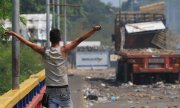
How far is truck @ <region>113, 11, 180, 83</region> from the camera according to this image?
26.0m

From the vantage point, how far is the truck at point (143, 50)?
26.0 m

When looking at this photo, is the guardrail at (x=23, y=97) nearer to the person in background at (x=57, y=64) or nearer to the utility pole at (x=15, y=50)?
the utility pole at (x=15, y=50)

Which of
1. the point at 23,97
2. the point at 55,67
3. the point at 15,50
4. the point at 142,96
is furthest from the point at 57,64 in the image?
the point at 142,96

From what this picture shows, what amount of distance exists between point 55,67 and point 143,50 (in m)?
20.0

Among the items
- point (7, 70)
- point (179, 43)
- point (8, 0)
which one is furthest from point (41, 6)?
point (8, 0)

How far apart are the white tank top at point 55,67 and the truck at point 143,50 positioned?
17942mm

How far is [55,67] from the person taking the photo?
8.04 meters

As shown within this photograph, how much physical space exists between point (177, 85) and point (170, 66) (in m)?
0.90

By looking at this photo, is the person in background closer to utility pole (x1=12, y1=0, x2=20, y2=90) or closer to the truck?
utility pole (x1=12, y1=0, x2=20, y2=90)

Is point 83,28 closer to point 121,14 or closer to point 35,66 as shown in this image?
point 121,14

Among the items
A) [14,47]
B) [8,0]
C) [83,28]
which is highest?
[8,0]

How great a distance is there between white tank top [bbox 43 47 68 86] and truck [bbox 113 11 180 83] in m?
17.9

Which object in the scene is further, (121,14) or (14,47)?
(121,14)

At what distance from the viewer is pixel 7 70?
564 inches
